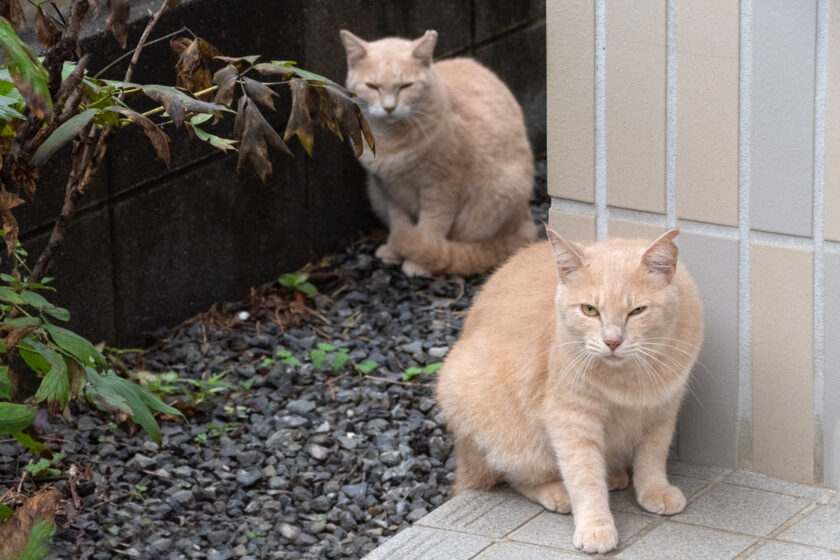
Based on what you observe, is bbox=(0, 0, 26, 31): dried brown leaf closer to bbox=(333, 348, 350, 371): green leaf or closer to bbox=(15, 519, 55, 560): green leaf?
bbox=(15, 519, 55, 560): green leaf

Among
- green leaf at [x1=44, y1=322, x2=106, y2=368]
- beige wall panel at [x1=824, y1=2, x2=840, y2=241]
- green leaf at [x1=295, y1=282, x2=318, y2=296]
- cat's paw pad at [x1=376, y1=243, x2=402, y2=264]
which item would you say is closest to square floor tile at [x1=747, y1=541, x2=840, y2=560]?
beige wall panel at [x1=824, y1=2, x2=840, y2=241]

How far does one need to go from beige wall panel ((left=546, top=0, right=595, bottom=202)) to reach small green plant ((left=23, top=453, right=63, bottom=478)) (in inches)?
68.5

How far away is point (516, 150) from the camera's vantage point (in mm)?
5672

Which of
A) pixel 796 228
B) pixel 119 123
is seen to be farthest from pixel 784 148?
pixel 119 123

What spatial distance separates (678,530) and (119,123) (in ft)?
5.75

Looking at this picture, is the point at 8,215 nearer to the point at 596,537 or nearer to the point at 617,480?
the point at 596,537

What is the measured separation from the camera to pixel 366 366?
15.2 feet

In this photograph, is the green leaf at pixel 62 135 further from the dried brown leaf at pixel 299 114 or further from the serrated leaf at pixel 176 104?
the dried brown leaf at pixel 299 114

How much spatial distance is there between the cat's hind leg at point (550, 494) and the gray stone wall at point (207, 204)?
2.00 meters

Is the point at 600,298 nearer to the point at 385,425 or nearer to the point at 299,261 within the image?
the point at 385,425

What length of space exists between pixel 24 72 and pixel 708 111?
1864 mm

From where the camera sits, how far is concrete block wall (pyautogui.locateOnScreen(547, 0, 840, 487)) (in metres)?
3.09

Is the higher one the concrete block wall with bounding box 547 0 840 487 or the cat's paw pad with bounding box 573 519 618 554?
the concrete block wall with bounding box 547 0 840 487

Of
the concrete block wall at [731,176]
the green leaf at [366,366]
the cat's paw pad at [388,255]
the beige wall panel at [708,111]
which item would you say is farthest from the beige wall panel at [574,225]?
the cat's paw pad at [388,255]
